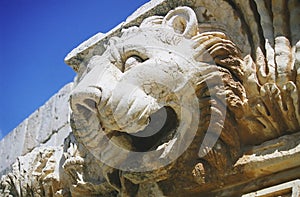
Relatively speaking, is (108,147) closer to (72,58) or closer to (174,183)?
(174,183)

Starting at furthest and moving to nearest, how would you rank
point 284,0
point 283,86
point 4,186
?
point 4,186 < point 284,0 < point 283,86

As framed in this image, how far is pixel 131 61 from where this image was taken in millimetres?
2324

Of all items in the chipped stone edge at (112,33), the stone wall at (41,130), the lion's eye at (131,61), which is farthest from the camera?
the stone wall at (41,130)

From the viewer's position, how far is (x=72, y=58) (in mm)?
3072

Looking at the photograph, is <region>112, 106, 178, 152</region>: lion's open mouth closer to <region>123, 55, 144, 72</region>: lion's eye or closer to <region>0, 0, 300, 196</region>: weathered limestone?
<region>0, 0, 300, 196</region>: weathered limestone

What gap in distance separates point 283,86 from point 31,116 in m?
2.61

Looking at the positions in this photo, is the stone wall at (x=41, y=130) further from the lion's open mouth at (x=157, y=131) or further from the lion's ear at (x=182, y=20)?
the lion's ear at (x=182, y=20)

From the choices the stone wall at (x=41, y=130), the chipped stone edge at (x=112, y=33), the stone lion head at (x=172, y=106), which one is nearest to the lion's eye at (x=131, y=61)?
the stone lion head at (x=172, y=106)

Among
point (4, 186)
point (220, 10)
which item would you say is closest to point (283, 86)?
point (220, 10)

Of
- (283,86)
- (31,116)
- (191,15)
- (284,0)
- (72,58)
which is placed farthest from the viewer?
(31,116)

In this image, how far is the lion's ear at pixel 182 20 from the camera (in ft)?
7.86

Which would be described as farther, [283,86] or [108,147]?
[108,147]

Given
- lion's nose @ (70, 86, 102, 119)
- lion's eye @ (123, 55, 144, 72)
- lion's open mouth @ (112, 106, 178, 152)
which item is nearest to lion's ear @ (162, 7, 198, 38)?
lion's eye @ (123, 55, 144, 72)

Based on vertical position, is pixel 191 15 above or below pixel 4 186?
above
